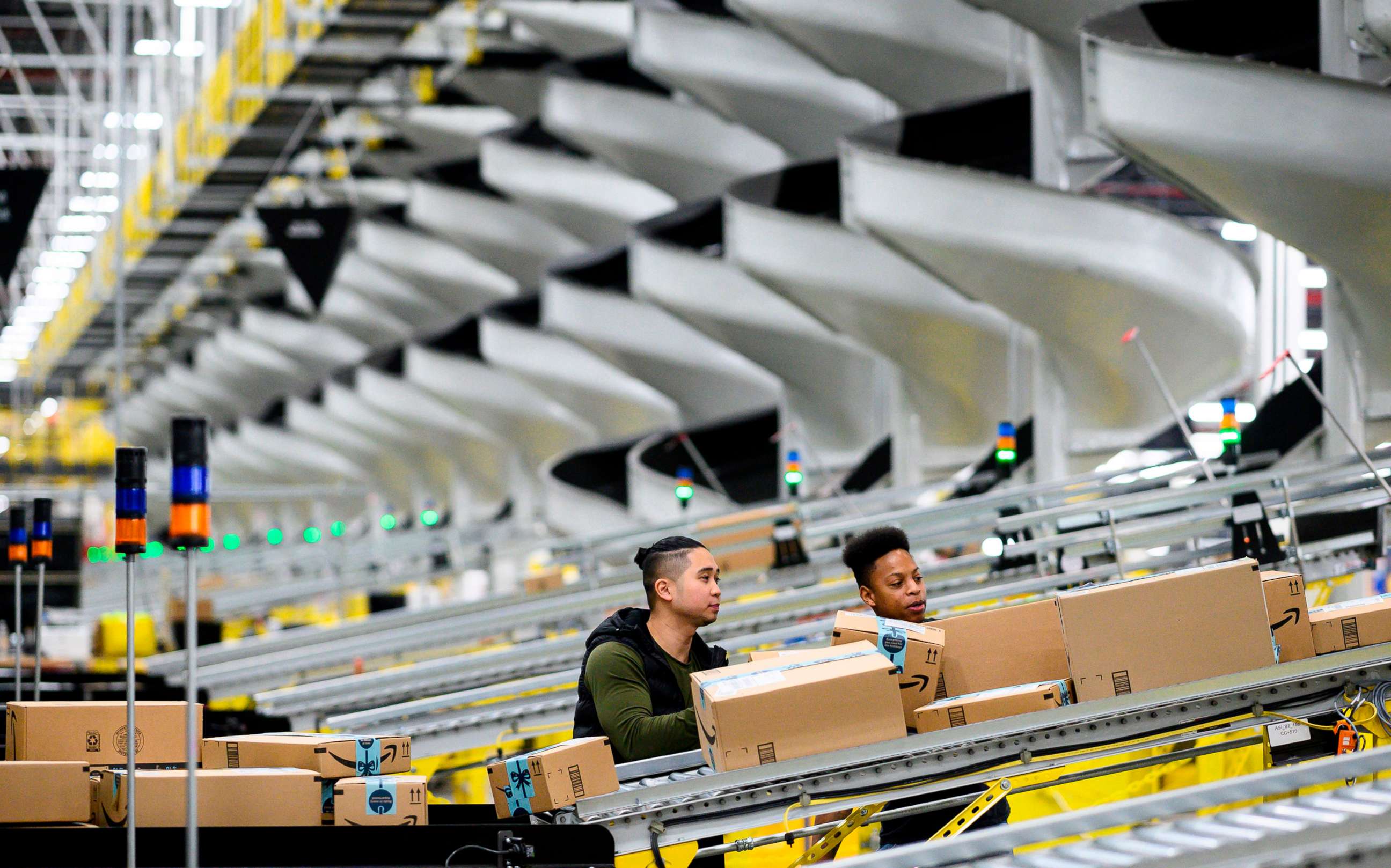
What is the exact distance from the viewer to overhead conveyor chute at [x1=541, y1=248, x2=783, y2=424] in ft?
57.0

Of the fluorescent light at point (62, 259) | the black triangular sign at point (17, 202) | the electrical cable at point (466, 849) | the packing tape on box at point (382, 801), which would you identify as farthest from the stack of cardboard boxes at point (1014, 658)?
the fluorescent light at point (62, 259)

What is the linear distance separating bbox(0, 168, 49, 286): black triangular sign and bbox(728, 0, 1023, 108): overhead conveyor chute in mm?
5317

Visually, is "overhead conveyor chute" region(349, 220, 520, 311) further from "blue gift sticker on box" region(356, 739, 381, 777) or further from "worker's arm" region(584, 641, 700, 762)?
"worker's arm" region(584, 641, 700, 762)

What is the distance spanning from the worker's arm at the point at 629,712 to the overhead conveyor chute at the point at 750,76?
11830mm

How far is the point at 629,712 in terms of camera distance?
13.6 feet

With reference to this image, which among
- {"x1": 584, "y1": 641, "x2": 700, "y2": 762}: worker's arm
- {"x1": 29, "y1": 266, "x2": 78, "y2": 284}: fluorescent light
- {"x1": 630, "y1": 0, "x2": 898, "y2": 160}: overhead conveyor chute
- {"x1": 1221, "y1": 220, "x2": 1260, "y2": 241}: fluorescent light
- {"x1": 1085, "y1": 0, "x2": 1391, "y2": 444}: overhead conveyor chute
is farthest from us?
{"x1": 29, "y1": 266, "x2": 78, "y2": 284}: fluorescent light

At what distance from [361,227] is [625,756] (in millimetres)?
22321

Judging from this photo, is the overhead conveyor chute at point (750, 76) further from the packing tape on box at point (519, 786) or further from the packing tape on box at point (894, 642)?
the packing tape on box at point (519, 786)

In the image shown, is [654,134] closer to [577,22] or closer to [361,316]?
[577,22]

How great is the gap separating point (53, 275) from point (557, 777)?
93.4ft

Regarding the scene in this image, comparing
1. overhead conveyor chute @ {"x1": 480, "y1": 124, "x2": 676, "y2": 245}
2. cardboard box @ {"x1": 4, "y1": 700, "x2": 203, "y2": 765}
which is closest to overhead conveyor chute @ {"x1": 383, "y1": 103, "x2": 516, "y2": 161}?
overhead conveyor chute @ {"x1": 480, "y1": 124, "x2": 676, "y2": 245}

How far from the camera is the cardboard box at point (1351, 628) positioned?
171 inches

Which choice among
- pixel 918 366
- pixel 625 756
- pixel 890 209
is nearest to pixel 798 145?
pixel 918 366

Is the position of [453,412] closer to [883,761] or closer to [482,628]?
[482,628]
